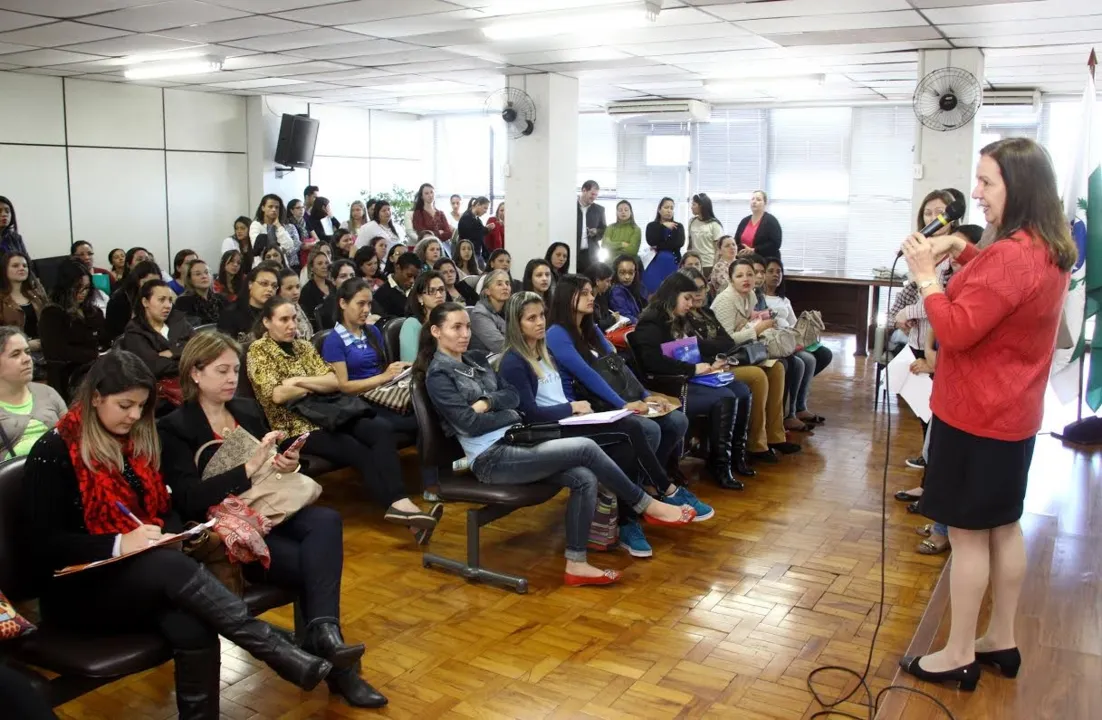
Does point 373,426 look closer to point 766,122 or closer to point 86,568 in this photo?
point 86,568

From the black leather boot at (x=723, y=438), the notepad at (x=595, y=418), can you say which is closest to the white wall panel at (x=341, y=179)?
the black leather boot at (x=723, y=438)

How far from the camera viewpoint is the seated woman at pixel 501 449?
3869 millimetres

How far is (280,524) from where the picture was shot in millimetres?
2963

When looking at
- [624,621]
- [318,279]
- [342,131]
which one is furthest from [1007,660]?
[342,131]

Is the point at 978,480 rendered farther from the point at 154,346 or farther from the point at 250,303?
the point at 250,303

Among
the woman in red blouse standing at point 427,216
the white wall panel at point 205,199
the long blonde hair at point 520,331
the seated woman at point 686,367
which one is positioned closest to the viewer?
the long blonde hair at point 520,331

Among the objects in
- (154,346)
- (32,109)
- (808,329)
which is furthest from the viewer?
(32,109)

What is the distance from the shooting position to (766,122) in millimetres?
12844

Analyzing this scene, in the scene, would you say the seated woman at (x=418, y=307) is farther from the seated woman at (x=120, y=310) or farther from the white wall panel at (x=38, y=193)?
the white wall panel at (x=38, y=193)

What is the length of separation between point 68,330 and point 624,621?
3.80 metres

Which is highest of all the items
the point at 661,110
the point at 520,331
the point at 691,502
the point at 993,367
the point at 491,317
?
the point at 661,110

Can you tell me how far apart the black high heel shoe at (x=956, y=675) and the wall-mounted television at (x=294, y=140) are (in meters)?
10.9

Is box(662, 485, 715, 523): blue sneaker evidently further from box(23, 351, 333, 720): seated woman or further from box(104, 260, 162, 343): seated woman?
box(104, 260, 162, 343): seated woman

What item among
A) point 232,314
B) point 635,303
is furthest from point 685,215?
point 232,314
